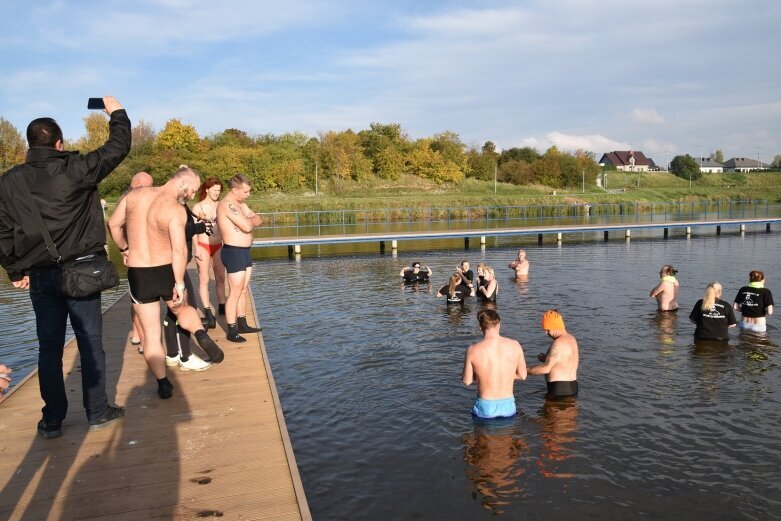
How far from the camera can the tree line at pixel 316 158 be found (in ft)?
185

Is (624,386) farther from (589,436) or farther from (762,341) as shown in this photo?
(762,341)

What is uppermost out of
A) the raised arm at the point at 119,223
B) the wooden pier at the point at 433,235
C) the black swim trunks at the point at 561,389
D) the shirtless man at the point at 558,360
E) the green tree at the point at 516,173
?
the green tree at the point at 516,173

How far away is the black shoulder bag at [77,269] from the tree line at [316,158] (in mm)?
45139

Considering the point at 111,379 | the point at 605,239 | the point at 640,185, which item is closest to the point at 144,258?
the point at 111,379

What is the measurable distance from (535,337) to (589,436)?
4448mm

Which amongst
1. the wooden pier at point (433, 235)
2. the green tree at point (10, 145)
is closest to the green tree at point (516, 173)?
the wooden pier at point (433, 235)

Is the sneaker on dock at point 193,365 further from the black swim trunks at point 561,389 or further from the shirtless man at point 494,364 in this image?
the black swim trunks at point 561,389

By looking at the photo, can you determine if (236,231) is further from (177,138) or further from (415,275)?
(177,138)

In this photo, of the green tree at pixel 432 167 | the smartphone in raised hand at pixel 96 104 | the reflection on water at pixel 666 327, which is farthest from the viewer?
the green tree at pixel 432 167

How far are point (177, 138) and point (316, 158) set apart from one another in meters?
15.1

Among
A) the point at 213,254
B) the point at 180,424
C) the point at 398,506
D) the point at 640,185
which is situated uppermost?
the point at 640,185

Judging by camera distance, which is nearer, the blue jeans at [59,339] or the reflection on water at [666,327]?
the blue jeans at [59,339]

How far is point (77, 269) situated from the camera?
4.26 m

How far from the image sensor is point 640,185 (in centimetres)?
9262
